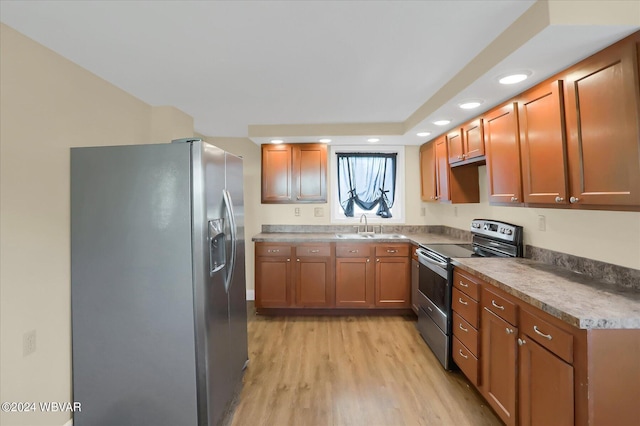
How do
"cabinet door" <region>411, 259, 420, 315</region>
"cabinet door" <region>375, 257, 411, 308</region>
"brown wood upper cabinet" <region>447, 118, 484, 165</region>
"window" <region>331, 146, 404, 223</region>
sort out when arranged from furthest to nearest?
"window" <region>331, 146, 404, 223</region> → "cabinet door" <region>375, 257, 411, 308</region> → "cabinet door" <region>411, 259, 420, 315</region> → "brown wood upper cabinet" <region>447, 118, 484, 165</region>

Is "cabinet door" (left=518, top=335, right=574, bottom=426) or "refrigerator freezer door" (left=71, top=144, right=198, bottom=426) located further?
A: "refrigerator freezer door" (left=71, top=144, right=198, bottom=426)

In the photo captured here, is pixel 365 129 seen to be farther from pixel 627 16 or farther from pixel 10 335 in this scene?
pixel 10 335

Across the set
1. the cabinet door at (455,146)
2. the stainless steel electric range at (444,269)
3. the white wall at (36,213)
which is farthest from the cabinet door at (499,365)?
the white wall at (36,213)

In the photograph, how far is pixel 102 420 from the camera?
180cm

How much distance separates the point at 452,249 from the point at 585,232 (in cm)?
105

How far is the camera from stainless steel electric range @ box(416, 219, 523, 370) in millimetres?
2428

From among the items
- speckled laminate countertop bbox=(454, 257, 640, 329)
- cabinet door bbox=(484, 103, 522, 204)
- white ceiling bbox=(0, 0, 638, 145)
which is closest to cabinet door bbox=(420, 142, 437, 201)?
white ceiling bbox=(0, 0, 638, 145)

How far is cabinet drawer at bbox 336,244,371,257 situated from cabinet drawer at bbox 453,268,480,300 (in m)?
1.35

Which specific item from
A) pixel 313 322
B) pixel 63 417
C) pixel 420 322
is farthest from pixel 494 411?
pixel 63 417

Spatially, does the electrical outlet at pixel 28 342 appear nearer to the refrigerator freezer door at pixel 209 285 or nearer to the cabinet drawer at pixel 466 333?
the refrigerator freezer door at pixel 209 285

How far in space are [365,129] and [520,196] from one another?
6.34 feet

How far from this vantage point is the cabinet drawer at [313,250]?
3619mm

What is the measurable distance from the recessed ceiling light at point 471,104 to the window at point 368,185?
178 centimetres

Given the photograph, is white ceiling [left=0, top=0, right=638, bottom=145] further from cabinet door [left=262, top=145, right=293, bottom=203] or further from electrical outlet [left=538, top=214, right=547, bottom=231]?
cabinet door [left=262, top=145, right=293, bottom=203]
